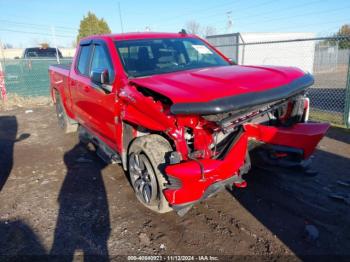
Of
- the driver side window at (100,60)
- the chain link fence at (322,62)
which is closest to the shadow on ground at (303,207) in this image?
the driver side window at (100,60)

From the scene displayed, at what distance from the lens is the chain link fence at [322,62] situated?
7.94 meters

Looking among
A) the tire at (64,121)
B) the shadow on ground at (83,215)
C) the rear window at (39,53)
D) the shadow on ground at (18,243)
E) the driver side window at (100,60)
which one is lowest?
the shadow on ground at (18,243)

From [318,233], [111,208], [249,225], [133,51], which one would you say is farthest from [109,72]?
[318,233]

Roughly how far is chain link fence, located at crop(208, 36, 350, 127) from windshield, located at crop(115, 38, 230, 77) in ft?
13.2

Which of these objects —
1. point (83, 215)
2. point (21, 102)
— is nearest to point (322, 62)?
point (21, 102)

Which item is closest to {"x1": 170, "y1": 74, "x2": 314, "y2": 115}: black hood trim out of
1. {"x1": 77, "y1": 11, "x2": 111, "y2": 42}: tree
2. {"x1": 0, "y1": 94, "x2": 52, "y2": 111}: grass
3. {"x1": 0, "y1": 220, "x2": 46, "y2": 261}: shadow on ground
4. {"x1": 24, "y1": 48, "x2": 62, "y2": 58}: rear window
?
{"x1": 0, "y1": 220, "x2": 46, "y2": 261}: shadow on ground

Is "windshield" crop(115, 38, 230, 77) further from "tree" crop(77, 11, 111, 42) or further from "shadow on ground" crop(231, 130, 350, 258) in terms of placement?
"tree" crop(77, 11, 111, 42)

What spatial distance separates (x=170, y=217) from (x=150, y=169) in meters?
0.64

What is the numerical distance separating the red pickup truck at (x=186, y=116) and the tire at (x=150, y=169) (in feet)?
0.04

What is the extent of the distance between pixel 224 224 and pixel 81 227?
161 cm

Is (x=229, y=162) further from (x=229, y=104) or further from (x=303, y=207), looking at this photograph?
(x=303, y=207)

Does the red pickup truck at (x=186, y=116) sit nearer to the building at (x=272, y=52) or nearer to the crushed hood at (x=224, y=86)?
the crushed hood at (x=224, y=86)

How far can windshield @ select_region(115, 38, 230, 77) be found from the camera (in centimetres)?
389

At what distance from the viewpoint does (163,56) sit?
421 cm
